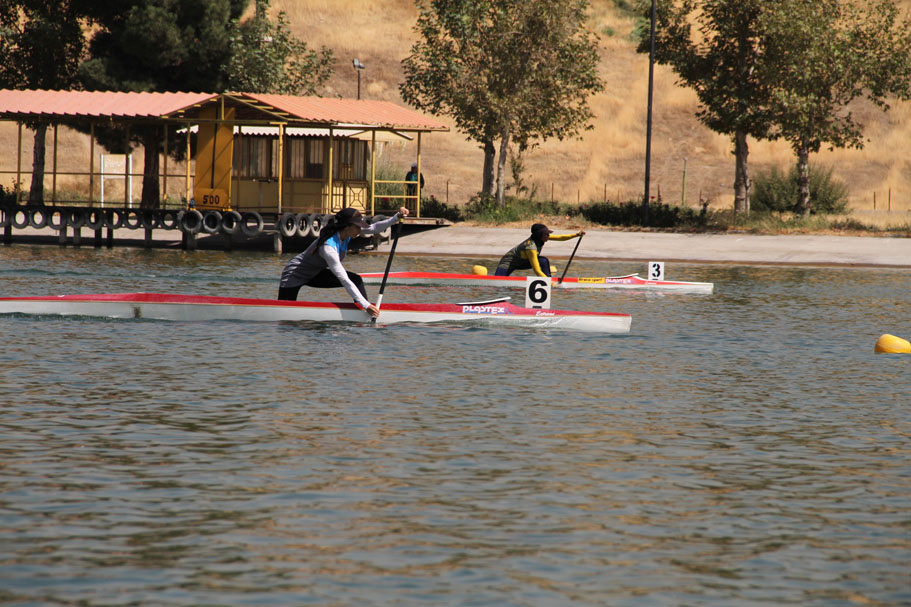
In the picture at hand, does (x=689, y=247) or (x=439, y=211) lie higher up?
(x=439, y=211)

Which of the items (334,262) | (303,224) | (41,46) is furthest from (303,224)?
(334,262)

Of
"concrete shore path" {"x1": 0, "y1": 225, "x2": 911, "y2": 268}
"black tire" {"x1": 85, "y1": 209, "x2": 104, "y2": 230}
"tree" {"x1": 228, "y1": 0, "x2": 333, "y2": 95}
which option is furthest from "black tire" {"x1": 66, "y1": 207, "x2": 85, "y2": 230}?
"tree" {"x1": 228, "y1": 0, "x2": 333, "y2": 95}

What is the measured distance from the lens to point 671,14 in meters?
46.2

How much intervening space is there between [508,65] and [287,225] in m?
13.9

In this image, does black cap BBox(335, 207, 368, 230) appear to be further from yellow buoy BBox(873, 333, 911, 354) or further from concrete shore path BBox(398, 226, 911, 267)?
concrete shore path BBox(398, 226, 911, 267)

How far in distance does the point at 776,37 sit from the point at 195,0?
20.5 meters

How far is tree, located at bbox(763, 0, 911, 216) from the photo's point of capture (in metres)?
41.4

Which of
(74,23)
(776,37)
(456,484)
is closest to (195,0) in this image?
(74,23)

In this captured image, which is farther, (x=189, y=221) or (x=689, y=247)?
(x=689, y=247)

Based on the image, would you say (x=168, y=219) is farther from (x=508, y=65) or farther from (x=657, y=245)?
(x=508, y=65)

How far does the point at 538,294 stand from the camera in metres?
17.8

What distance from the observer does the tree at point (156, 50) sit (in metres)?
44.4

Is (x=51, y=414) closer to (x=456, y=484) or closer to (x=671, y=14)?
(x=456, y=484)

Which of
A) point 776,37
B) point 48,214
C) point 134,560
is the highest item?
point 776,37
